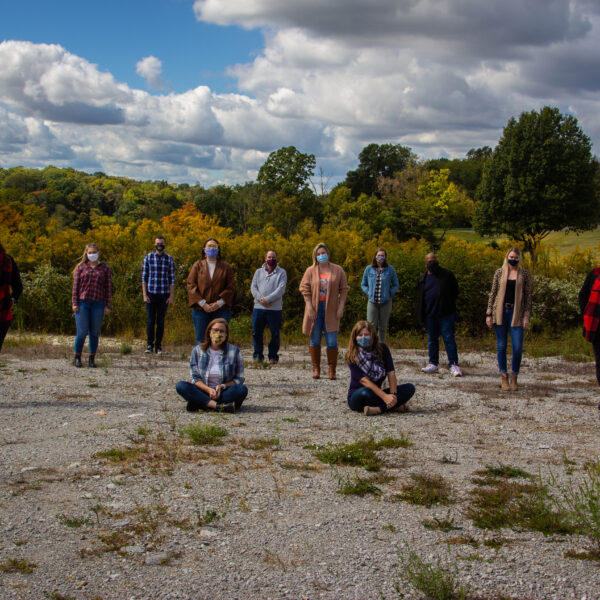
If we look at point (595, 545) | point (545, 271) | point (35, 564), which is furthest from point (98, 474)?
point (545, 271)

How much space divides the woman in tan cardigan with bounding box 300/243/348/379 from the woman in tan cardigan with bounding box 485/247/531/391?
228cm

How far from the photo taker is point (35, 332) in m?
15.0

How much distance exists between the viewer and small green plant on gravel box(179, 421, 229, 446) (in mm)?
6323

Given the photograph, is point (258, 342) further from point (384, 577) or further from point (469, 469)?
point (384, 577)

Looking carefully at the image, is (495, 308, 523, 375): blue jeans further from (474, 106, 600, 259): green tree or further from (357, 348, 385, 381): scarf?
(474, 106, 600, 259): green tree

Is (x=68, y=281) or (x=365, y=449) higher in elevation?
(x=68, y=281)

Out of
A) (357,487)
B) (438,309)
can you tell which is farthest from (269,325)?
(357,487)

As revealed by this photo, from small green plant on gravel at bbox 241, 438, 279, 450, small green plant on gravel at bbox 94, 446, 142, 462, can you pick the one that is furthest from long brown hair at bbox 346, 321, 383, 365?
small green plant on gravel at bbox 94, 446, 142, 462

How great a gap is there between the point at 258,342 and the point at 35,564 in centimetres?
793

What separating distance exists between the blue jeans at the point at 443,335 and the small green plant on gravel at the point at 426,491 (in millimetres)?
5518

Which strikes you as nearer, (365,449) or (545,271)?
(365,449)

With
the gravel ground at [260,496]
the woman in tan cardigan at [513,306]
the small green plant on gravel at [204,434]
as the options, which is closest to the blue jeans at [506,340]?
the woman in tan cardigan at [513,306]

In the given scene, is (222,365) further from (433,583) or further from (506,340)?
(433,583)

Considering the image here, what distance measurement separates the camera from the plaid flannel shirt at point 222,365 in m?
7.75
